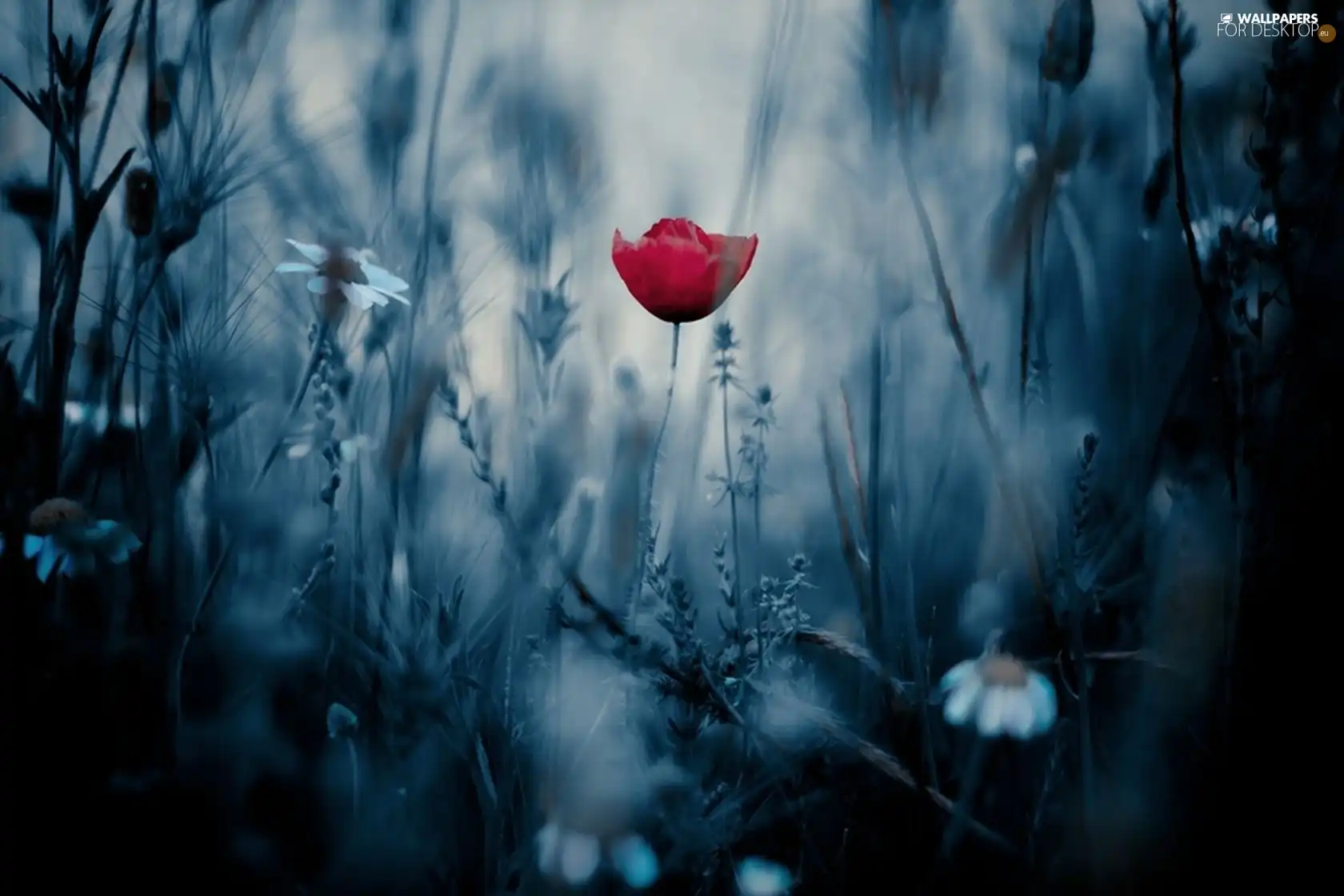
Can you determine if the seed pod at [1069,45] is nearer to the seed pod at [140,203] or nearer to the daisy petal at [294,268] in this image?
the daisy petal at [294,268]

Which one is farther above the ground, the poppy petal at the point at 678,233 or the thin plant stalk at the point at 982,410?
the poppy petal at the point at 678,233

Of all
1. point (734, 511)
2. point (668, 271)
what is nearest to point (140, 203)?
point (668, 271)

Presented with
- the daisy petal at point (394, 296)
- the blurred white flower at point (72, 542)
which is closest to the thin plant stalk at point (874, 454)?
the daisy petal at point (394, 296)

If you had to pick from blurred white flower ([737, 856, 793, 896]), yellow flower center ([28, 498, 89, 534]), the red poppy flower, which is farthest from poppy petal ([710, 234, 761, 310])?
yellow flower center ([28, 498, 89, 534])

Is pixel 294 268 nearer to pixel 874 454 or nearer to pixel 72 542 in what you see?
pixel 72 542

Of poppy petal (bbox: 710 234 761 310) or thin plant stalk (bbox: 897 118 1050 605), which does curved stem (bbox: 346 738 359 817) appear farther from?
thin plant stalk (bbox: 897 118 1050 605)

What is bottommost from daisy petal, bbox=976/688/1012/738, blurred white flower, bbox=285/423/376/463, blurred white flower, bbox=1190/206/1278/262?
daisy petal, bbox=976/688/1012/738

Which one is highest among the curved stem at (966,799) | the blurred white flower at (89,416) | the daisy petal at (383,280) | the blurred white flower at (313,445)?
the daisy petal at (383,280)
